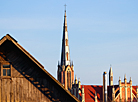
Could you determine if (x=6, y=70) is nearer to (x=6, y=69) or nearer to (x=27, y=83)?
(x=6, y=69)

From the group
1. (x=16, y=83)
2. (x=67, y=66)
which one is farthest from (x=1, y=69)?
(x=67, y=66)

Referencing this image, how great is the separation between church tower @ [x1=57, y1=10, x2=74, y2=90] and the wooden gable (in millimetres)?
94781

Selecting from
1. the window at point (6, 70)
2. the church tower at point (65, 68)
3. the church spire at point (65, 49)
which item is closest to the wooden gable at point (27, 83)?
the window at point (6, 70)

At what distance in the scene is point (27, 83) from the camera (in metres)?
17.3

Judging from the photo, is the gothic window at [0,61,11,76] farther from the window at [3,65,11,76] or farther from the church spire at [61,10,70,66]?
the church spire at [61,10,70,66]

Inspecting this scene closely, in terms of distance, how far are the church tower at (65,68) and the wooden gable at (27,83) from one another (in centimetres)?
9478

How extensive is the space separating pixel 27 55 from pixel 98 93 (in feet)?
330

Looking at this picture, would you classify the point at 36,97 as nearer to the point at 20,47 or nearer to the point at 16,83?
the point at 16,83

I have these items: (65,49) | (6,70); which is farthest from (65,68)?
(6,70)

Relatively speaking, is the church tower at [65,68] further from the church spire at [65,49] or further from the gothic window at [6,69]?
the gothic window at [6,69]

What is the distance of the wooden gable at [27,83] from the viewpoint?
1727cm

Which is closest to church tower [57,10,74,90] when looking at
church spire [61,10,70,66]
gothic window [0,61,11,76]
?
→ church spire [61,10,70,66]

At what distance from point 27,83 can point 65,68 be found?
9585 cm

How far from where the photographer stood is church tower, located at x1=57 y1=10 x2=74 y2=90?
113m
